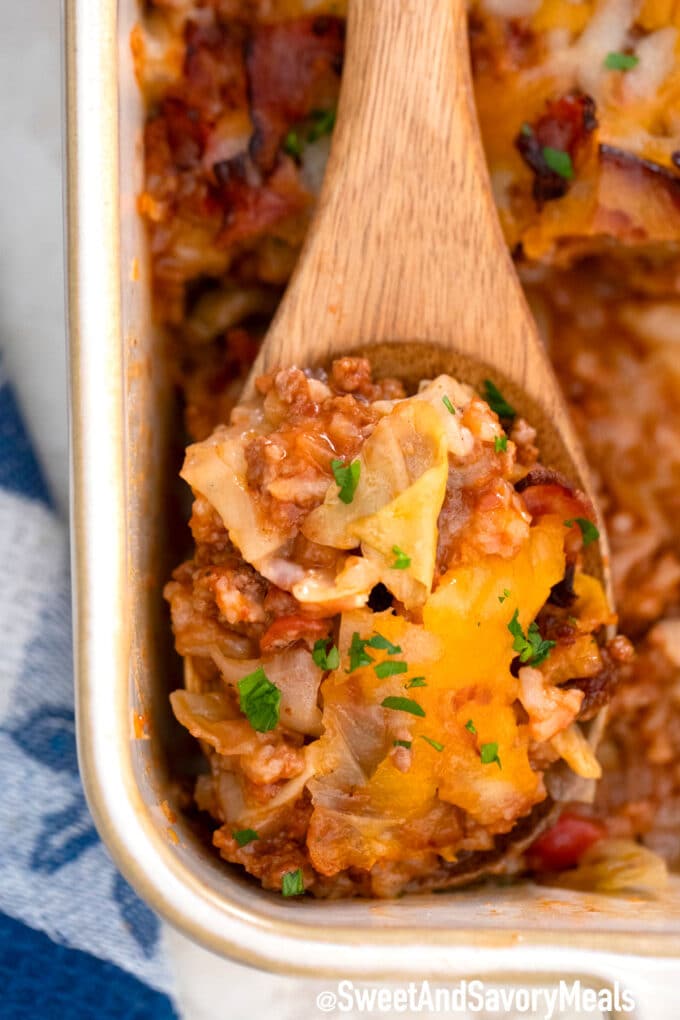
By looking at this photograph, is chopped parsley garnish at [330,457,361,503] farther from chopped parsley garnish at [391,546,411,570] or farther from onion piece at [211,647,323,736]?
onion piece at [211,647,323,736]

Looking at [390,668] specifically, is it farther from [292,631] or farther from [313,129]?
[313,129]

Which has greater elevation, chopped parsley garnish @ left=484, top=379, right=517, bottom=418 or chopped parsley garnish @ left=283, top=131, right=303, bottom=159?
chopped parsley garnish @ left=283, top=131, right=303, bottom=159

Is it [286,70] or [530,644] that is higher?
[286,70]

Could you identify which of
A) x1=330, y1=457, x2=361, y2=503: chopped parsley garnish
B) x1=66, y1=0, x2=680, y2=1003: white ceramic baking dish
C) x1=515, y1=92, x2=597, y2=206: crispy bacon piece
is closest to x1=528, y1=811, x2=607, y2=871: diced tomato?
x1=66, y1=0, x2=680, y2=1003: white ceramic baking dish

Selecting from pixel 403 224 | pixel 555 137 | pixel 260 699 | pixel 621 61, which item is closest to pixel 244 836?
pixel 260 699

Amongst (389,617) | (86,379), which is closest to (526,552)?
(389,617)

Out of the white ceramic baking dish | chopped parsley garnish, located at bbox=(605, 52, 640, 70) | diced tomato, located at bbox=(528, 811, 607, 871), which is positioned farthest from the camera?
diced tomato, located at bbox=(528, 811, 607, 871)

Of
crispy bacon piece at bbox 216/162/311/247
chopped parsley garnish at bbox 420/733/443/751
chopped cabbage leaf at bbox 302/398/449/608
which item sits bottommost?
chopped parsley garnish at bbox 420/733/443/751
